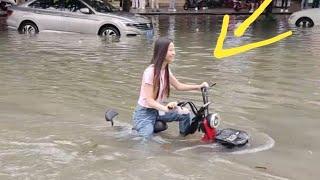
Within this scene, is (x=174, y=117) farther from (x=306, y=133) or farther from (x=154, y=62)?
(x=306, y=133)

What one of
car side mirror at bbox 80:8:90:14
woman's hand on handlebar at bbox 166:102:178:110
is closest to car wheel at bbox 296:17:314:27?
car side mirror at bbox 80:8:90:14

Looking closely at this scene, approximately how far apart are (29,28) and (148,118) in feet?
46.4

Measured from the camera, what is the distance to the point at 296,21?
2525cm

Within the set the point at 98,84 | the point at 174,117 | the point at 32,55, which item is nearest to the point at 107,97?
the point at 98,84

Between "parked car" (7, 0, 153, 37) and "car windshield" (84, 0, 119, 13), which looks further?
"car windshield" (84, 0, 119, 13)

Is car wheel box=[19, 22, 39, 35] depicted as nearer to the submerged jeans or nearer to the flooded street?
the flooded street

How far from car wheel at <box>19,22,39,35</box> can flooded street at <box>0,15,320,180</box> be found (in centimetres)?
445

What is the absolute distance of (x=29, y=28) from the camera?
19.6m

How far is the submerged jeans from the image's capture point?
622 cm

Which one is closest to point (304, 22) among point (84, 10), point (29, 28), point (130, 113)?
point (84, 10)

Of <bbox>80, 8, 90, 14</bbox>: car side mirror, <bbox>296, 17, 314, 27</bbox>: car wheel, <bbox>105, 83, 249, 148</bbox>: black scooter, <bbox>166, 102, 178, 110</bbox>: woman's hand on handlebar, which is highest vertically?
<bbox>80, 8, 90, 14</bbox>: car side mirror

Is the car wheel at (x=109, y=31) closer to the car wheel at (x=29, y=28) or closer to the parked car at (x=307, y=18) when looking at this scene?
the car wheel at (x=29, y=28)

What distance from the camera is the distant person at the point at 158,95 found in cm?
591

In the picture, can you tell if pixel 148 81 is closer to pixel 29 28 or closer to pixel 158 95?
pixel 158 95
